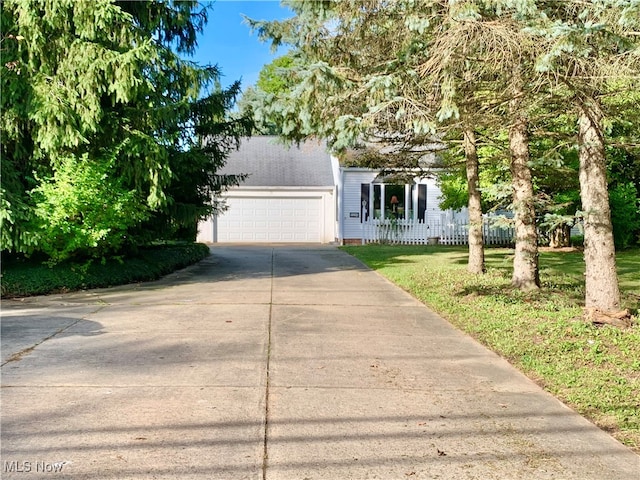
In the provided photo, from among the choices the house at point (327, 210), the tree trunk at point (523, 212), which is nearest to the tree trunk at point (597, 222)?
the tree trunk at point (523, 212)

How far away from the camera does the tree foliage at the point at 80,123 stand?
9.16m

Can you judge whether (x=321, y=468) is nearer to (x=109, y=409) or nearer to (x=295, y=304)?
(x=109, y=409)

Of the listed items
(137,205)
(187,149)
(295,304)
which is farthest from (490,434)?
(187,149)

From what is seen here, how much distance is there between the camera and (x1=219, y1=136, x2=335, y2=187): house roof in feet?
80.8

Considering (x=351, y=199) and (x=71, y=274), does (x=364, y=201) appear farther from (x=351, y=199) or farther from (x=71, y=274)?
(x=71, y=274)

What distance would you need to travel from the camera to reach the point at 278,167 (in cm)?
2569

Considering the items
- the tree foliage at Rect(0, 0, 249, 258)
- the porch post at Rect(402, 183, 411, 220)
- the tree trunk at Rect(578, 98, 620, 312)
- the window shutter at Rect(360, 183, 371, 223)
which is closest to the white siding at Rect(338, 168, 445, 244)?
the window shutter at Rect(360, 183, 371, 223)

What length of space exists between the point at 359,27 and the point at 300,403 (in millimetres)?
5808

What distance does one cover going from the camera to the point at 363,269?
1397 centimetres

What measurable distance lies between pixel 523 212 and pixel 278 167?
17.9 meters

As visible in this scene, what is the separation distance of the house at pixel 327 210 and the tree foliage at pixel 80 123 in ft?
40.8

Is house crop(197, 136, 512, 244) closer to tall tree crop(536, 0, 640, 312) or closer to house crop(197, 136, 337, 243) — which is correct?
house crop(197, 136, 337, 243)

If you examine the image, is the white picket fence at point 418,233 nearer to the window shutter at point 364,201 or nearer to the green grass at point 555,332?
the window shutter at point 364,201

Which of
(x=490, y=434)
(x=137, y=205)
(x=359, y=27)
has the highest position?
(x=359, y=27)
